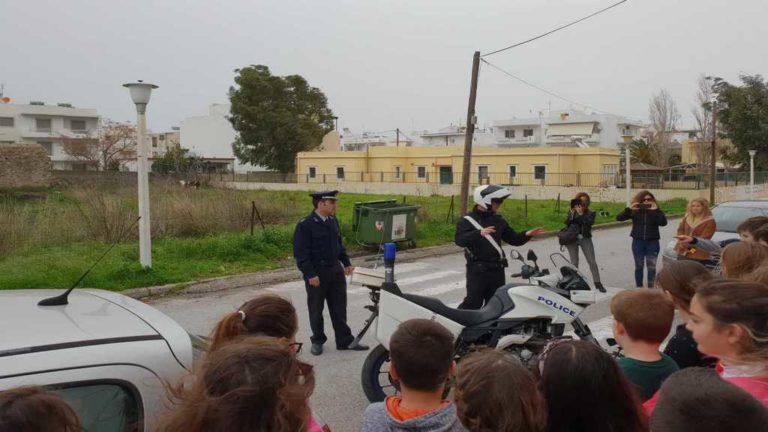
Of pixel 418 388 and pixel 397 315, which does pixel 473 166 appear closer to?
pixel 397 315

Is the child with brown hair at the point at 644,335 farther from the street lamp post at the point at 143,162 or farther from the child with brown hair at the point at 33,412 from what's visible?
the street lamp post at the point at 143,162

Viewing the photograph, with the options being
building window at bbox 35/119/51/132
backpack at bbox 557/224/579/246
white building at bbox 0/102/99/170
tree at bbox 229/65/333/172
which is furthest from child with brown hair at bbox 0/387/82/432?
building window at bbox 35/119/51/132

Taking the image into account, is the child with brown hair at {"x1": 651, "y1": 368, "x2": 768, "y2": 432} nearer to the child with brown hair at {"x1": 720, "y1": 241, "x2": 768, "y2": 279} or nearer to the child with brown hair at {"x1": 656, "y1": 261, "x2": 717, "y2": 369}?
the child with brown hair at {"x1": 656, "y1": 261, "x2": 717, "y2": 369}

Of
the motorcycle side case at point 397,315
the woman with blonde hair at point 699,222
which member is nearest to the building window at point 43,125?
the woman with blonde hair at point 699,222

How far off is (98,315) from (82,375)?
529mm

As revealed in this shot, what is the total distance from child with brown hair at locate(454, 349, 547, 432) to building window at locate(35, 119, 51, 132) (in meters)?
84.4

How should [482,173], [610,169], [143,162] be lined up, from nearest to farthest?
[143,162]
[610,169]
[482,173]

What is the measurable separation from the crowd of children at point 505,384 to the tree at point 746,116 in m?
46.4

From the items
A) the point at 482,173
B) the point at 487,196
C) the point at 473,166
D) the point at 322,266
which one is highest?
the point at 473,166

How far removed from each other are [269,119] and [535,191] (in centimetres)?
2834

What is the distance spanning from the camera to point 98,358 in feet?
7.77

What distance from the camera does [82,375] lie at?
7.58ft

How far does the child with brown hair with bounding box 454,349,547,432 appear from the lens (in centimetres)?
218

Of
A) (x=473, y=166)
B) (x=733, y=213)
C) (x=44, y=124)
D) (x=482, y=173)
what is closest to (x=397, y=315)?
(x=733, y=213)
